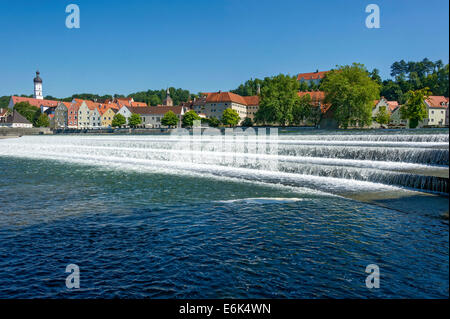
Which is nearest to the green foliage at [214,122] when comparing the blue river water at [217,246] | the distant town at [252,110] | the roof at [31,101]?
the distant town at [252,110]

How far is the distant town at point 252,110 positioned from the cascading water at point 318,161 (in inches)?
1071

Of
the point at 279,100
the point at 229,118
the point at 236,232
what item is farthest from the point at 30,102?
the point at 236,232

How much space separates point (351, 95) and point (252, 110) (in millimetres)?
84589

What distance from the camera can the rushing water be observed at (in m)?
5.71

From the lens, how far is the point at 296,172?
17.6 meters

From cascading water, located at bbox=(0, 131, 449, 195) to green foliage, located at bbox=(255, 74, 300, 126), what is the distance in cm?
4284

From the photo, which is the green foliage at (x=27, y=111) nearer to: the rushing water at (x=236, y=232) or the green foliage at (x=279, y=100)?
the green foliage at (x=279, y=100)

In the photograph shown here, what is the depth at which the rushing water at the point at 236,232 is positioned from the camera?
5.71 meters

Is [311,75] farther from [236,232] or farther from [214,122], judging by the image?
[236,232]

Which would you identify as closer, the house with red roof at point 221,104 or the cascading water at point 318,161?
the cascading water at point 318,161

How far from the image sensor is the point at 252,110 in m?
137

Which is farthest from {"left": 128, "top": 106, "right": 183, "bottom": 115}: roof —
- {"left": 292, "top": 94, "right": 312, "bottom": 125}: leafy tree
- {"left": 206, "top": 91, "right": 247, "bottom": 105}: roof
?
{"left": 292, "top": 94, "right": 312, "bottom": 125}: leafy tree
